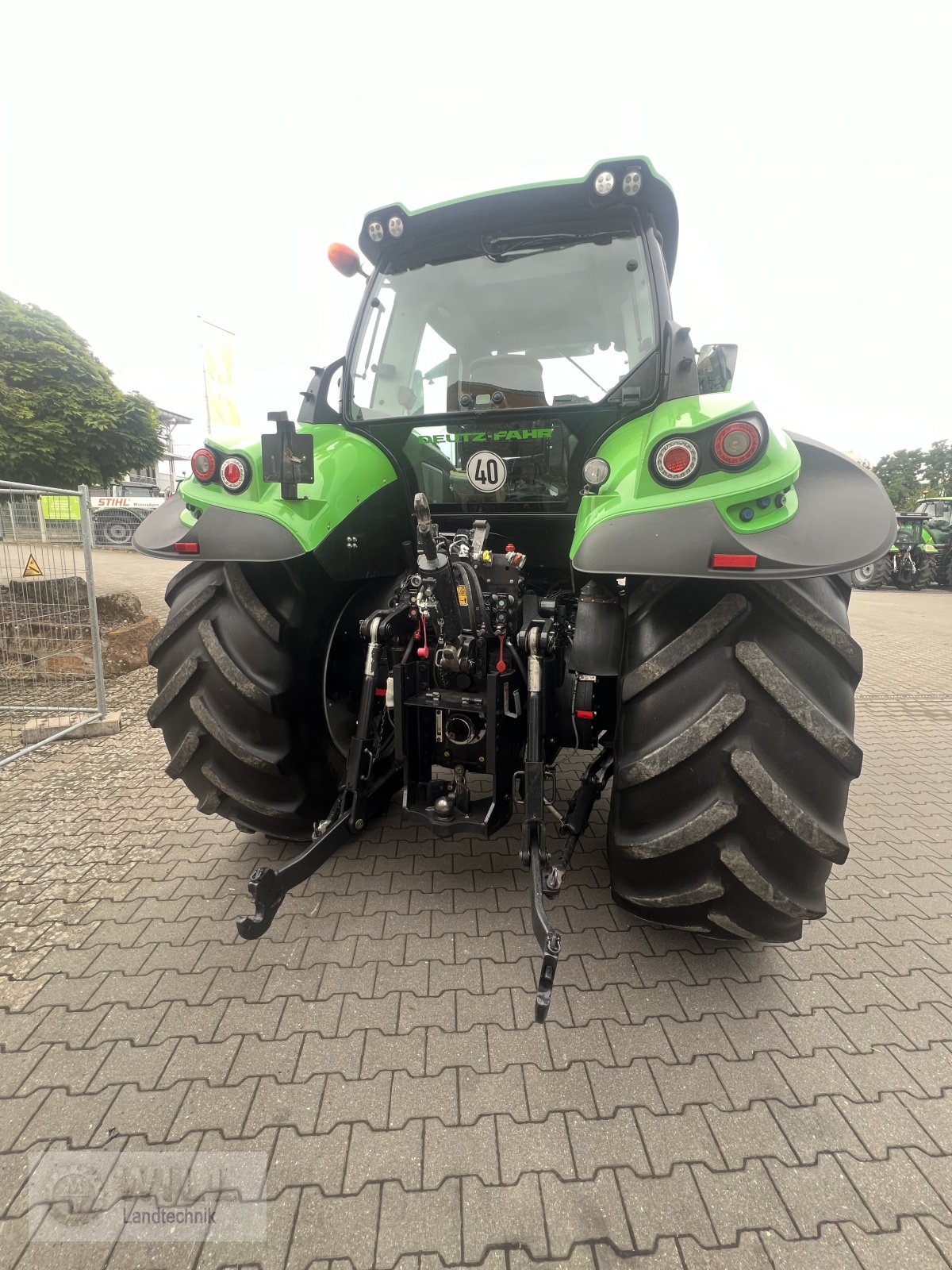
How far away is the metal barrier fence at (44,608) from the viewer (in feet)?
13.6

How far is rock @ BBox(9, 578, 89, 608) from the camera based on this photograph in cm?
434

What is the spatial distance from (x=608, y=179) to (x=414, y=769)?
216 cm

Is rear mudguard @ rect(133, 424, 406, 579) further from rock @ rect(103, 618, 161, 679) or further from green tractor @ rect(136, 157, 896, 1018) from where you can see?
rock @ rect(103, 618, 161, 679)

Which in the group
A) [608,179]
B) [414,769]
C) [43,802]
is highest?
[608,179]

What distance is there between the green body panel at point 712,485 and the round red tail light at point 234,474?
112 cm

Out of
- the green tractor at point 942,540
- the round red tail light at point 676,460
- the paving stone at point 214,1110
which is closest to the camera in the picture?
the paving stone at point 214,1110

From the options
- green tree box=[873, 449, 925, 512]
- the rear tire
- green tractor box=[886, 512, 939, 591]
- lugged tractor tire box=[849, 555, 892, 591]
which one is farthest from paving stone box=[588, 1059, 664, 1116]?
green tree box=[873, 449, 925, 512]

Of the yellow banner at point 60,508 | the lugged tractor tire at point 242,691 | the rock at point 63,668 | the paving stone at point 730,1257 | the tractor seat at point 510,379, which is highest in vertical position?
the tractor seat at point 510,379

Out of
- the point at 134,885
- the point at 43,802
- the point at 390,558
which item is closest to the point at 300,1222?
the point at 134,885

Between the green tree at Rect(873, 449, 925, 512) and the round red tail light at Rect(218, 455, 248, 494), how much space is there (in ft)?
144

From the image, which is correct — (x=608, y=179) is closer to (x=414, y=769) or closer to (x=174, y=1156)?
(x=414, y=769)

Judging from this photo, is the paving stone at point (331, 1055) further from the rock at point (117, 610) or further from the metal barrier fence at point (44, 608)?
the rock at point (117, 610)

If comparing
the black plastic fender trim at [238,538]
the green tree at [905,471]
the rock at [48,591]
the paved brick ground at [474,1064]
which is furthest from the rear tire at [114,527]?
the green tree at [905,471]

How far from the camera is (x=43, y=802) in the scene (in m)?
3.15
